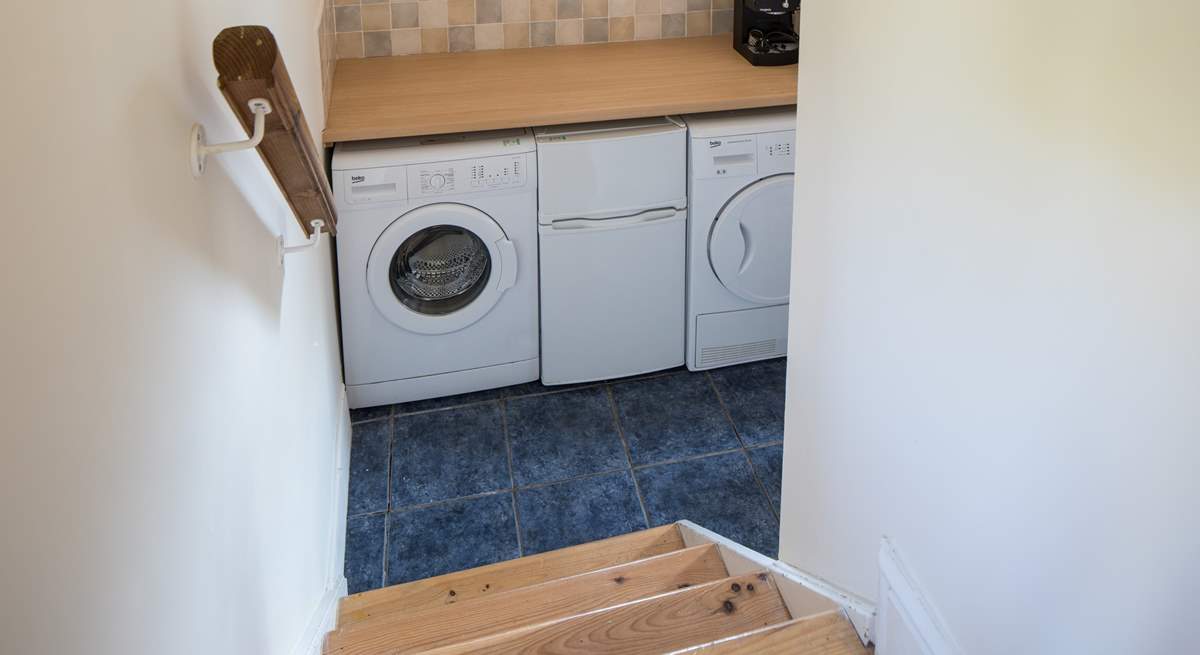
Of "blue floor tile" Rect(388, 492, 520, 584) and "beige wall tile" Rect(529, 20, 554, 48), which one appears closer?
"blue floor tile" Rect(388, 492, 520, 584)

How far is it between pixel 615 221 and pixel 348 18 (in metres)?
1.20

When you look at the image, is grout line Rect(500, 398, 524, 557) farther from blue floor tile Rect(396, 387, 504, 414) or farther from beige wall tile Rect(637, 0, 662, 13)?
beige wall tile Rect(637, 0, 662, 13)

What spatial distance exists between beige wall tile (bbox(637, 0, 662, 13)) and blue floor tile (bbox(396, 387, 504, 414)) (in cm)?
147

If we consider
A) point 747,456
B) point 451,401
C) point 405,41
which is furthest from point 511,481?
point 405,41

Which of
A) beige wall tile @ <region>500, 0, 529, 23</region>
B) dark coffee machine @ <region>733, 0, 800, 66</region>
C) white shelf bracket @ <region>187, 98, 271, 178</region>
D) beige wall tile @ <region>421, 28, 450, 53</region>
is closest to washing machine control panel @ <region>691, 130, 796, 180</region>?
dark coffee machine @ <region>733, 0, 800, 66</region>

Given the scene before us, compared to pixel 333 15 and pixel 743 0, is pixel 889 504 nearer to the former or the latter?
pixel 743 0

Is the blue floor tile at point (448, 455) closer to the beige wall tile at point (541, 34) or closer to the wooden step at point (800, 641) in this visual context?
the beige wall tile at point (541, 34)

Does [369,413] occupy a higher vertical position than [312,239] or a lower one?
lower

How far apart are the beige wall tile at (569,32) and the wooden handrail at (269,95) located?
2.42 metres

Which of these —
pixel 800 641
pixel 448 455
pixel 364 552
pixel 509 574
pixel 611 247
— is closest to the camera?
pixel 800 641

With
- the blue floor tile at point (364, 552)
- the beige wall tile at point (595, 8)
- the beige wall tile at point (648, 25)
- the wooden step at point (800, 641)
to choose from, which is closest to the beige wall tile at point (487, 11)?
the beige wall tile at point (595, 8)

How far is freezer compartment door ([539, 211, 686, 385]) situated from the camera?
11.1 feet

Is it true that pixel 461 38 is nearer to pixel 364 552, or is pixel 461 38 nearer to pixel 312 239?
pixel 364 552

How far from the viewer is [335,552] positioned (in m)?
2.68
